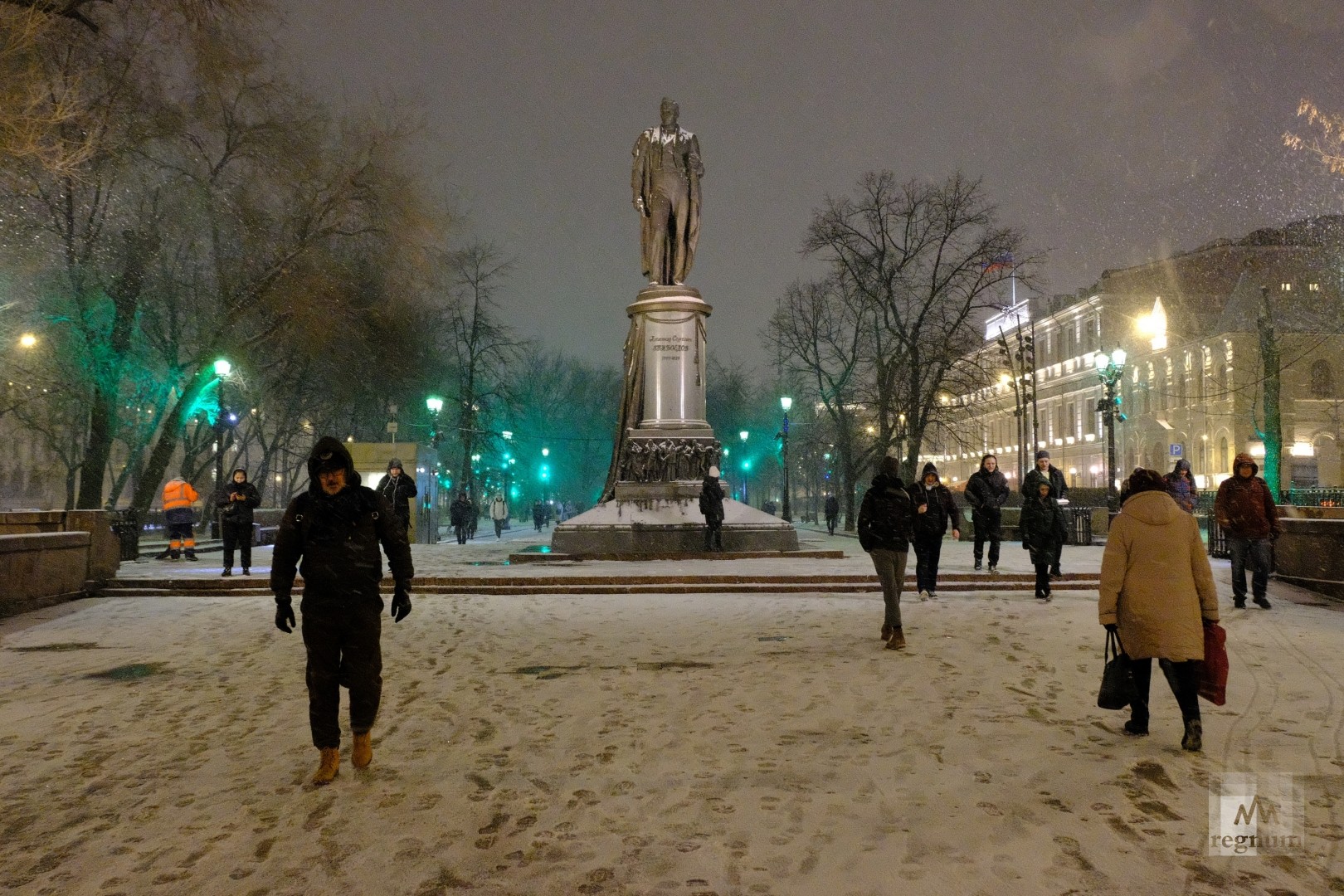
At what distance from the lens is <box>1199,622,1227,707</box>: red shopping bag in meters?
5.29

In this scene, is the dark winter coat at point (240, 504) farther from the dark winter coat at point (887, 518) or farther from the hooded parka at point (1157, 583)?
the hooded parka at point (1157, 583)

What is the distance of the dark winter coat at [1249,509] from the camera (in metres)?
11.1

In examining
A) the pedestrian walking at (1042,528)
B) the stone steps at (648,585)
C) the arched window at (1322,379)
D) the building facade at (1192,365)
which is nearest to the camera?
the pedestrian walking at (1042,528)

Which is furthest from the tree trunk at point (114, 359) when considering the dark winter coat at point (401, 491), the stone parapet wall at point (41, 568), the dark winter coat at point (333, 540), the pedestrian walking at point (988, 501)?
the dark winter coat at point (333, 540)

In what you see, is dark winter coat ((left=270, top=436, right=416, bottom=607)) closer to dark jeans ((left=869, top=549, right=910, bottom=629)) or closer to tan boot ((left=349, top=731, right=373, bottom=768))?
tan boot ((left=349, top=731, right=373, bottom=768))

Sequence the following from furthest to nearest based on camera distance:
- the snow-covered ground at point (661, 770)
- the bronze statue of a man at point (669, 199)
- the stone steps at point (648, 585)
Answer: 1. the bronze statue of a man at point (669, 199)
2. the stone steps at point (648, 585)
3. the snow-covered ground at point (661, 770)

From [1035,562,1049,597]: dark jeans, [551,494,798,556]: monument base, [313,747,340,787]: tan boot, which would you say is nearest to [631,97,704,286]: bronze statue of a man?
[551,494,798,556]: monument base

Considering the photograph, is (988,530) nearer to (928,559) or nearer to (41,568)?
(928,559)

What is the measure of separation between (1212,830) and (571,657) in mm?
5532

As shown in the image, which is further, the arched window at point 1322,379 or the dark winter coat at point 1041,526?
the arched window at point 1322,379

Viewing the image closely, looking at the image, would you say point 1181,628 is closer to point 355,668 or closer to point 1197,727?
point 1197,727

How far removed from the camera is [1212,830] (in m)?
4.23

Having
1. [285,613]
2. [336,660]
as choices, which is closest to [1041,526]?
[336,660]

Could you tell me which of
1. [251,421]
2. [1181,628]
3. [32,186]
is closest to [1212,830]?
[1181,628]
